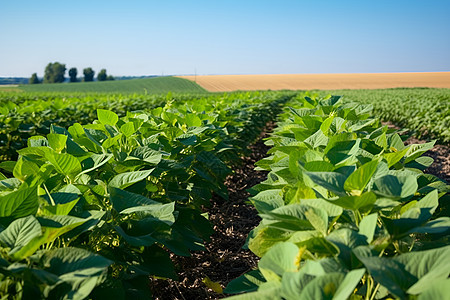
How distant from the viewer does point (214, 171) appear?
11.2 feet

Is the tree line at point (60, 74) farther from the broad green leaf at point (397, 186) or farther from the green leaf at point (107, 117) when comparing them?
the broad green leaf at point (397, 186)

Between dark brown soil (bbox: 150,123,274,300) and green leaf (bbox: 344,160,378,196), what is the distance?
162 centimetres

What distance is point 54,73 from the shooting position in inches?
3388

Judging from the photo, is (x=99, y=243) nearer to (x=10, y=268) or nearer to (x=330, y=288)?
(x=10, y=268)

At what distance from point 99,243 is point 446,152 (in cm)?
943

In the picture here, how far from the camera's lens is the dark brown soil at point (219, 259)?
2.52 meters

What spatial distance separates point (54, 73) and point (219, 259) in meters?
93.6

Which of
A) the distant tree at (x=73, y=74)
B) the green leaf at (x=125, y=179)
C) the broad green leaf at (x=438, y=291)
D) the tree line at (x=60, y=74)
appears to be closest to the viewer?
the broad green leaf at (x=438, y=291)

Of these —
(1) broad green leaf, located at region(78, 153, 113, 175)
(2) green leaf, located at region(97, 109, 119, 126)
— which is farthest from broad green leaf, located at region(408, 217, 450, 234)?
(2) green leaf, located at region(97, 109, 119, 126)

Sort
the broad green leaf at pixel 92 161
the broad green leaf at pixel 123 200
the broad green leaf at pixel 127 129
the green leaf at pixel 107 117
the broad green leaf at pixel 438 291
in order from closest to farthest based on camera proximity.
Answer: the broad green leaf at pixel 438 291
the broad green leaf at pixel 123 200
the broad green leaf at pixel 92 161
the broad green leaf at pixel 127 129
the green leaf at pixel 107 117

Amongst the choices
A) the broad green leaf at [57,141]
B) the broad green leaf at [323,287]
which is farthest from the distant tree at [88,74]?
the broad green leaf at [323,287]

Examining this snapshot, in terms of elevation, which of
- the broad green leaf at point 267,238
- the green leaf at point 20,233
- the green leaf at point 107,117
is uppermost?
the green leaf at point 107,117

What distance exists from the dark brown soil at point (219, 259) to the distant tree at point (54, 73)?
299ft

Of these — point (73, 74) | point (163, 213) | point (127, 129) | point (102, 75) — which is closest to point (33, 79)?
point (73, 74)
